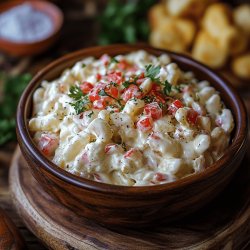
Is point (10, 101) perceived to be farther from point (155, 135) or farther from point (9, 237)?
point (155, 135)

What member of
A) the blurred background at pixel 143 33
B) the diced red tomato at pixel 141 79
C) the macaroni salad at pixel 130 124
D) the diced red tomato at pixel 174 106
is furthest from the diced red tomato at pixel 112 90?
the blurred background at pixel 143 33

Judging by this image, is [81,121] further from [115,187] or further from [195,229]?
[195,229]

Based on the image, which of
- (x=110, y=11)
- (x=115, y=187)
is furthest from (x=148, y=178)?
(x=110, y=11)

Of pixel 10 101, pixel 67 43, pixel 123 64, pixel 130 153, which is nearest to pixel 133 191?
pixel 130 153

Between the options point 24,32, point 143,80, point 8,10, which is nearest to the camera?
point 143,80

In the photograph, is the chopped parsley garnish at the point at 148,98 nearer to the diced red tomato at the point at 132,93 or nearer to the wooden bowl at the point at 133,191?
the diced red tomato at the point at 132,93

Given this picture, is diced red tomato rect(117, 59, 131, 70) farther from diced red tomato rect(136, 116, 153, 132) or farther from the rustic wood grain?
the rustic wood grain
